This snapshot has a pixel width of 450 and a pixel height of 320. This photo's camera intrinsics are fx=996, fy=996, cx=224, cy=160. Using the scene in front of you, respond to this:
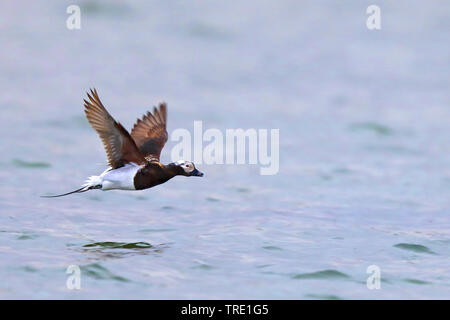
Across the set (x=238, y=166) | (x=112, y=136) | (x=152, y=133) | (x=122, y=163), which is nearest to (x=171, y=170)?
(x=122, y=163)

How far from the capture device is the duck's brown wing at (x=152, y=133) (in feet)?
35.9

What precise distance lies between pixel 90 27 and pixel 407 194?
10.1 m

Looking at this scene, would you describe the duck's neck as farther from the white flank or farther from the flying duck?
the white flank

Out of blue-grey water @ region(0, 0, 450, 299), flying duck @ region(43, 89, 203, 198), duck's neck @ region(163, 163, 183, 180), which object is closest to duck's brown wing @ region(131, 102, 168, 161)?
flying duck @ region(43, 89, 203, 198)

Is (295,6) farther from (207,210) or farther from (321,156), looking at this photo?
(207,210)

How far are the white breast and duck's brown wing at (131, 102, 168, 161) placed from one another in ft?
2.32

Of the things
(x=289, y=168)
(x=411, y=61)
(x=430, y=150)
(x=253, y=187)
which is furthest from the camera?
(x=411, y=61)

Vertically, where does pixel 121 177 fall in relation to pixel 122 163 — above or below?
below

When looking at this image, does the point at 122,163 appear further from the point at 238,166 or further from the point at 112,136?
the point at 238,166

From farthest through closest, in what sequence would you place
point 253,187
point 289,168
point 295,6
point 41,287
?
point 295,6
point 289,168
point 253,187
point 41,287

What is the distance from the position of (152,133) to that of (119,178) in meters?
1.29

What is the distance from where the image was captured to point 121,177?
33.1 feet

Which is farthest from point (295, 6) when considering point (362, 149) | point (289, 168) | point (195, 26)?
point (289, 168)
